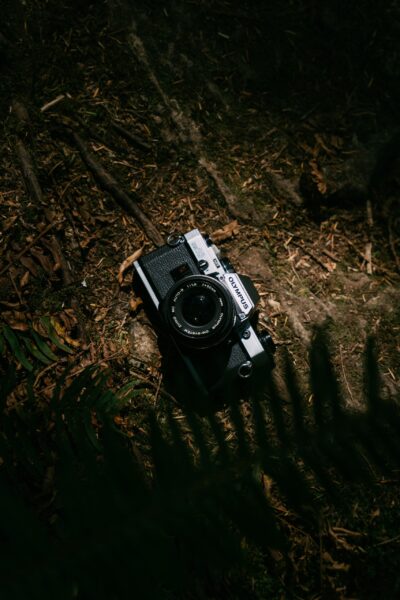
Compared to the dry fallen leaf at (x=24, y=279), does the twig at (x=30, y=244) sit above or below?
above

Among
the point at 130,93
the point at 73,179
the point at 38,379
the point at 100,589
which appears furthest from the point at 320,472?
the point at 130,93

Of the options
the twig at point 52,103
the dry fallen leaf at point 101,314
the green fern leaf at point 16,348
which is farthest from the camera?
the twig at point 52,103

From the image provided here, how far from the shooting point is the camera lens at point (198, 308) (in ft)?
7.82

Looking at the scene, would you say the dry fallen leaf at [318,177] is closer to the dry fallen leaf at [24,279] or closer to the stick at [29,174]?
the stick at [29,174]

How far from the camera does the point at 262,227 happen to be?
9.52 ft

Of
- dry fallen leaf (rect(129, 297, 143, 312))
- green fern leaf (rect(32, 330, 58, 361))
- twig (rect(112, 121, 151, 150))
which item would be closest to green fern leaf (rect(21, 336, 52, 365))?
green fern leaf (rect(32, 330, 58, 361))

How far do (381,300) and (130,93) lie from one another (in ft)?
6.12

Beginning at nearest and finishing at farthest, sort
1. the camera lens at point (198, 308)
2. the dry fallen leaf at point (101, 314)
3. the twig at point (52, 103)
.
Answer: the camera lens at point (198, 308), the dry fallen leaf at point (101, 314), the twig at point (52, 103)

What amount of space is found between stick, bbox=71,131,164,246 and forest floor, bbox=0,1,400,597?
0.03 metres

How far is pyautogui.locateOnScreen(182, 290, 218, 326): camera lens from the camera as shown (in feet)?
7.82

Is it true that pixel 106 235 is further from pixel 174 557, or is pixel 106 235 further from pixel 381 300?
pixel 174 557

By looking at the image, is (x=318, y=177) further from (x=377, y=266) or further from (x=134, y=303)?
(x=134, y=303)

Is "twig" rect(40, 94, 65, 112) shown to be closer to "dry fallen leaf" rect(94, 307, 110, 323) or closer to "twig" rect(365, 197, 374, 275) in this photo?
"dry fallen leaf" rect(94, 307, 110, 323)

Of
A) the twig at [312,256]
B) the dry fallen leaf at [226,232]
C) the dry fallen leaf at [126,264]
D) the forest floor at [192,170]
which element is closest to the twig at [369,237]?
the forest floor at [192,170]
